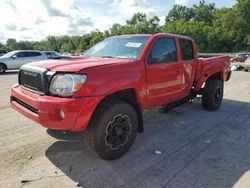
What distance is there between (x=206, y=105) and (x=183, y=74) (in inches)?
67.9

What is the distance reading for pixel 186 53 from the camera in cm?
581

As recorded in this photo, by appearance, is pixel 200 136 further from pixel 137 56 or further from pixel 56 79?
pixel 56 79

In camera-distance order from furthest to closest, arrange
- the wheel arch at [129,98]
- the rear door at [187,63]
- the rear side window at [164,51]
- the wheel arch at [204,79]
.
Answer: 1. the wheel arch at [204,79]
2. the rear door at [187,63]
3. the rear side window at [164,51]
4. the wheel arch at [129,98]

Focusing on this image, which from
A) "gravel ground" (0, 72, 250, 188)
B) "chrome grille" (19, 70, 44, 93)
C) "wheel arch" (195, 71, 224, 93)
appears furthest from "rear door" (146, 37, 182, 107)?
"chrome grille" (19, 70, 44, 93)

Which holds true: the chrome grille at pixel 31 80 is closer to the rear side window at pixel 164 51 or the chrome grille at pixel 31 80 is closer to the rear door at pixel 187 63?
the rear side window at pixel 164 51

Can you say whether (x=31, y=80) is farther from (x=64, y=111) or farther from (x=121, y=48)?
(x=121, y=48)

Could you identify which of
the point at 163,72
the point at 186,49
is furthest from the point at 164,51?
the point at 186,49

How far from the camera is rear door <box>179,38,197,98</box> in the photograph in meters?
5.62

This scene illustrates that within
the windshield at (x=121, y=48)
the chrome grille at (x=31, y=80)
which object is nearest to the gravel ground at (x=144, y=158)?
the chrome grille at (x=31, y=80)

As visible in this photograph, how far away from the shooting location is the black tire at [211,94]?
6.74m

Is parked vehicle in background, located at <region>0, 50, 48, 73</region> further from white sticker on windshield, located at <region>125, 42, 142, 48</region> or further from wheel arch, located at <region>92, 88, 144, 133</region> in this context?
wheel arch, located at <region>92, 88, 144, 133</region>

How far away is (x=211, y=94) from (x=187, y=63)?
4.83ft

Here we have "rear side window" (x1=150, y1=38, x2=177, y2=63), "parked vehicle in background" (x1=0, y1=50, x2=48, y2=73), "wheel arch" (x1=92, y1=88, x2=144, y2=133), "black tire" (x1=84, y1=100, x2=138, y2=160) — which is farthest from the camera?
"parked vehicle in background" (x1=0, y1=50, x2=48, y2=73)

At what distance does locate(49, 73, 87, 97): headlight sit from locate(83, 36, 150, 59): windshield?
1.29 meters
